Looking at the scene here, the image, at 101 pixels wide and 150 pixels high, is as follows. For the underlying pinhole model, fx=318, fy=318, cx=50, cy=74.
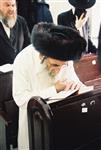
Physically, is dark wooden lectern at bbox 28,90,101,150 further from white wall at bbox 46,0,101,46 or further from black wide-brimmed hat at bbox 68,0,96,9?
white wall at bbox 46,0,101,46

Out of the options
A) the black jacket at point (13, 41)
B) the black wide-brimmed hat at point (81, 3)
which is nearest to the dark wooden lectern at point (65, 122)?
the black jacket at point (13, 41)

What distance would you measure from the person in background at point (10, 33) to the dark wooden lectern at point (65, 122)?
1.06 m

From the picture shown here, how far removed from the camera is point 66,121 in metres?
1.70

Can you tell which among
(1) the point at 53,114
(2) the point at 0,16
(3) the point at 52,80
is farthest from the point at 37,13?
(1) the point at 53,114

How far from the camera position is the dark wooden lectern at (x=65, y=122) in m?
1.61

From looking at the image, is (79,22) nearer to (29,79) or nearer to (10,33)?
(10,33)

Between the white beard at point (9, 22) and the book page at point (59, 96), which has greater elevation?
the white beard at point (9, 22)

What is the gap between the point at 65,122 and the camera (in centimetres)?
170

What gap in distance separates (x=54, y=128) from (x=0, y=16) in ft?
4.70

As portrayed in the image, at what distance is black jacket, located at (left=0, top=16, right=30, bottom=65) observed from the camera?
2.66 m

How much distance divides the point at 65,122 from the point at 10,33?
1.29 meters

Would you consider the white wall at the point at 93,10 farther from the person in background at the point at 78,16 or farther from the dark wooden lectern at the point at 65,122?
the dark wooden lectern at the point at 65,122

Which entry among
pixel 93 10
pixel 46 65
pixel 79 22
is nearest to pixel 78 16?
pixel 79 22

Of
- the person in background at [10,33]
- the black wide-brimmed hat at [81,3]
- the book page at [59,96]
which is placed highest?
the black wide-brimmed hat at [81,3]
